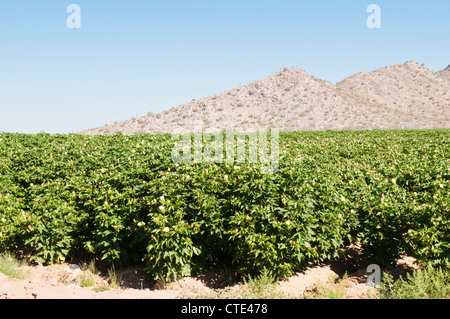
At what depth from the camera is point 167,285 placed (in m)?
5.61

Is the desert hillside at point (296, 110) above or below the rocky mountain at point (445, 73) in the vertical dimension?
below

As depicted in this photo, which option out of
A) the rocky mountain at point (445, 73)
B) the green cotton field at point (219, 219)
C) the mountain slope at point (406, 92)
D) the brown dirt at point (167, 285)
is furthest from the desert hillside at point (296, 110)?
the brown dirt at point (167, 285)

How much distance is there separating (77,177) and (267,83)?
5665 centimetres

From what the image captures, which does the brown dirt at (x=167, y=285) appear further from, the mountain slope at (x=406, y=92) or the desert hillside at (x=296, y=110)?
the mountain slope at (x=406, y=92)

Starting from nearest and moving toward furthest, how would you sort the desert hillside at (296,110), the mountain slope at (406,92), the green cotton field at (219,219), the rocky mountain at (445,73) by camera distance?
the green cotton field at (219,219) < the desert hillside at (296,110) < the mountain slope at (406,92) < the rocky mountain at (445,73)

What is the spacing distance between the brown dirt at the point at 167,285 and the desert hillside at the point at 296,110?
130 feet

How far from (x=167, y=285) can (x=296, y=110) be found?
5009 centimetres

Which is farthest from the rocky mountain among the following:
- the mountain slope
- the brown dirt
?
the brown dirt

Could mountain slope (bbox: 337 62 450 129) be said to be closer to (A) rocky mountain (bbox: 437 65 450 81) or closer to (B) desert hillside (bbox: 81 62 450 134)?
(B) desert hillside (bbox: 81 62 450 134)

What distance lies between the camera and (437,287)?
15.7 feet

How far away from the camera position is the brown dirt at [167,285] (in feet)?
16.6

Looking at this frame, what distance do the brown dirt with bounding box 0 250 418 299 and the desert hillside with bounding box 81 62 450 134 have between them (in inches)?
1565

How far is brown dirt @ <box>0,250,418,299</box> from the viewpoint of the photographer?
506 centimetres

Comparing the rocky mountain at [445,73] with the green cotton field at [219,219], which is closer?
the green cotton field at [219,219]
